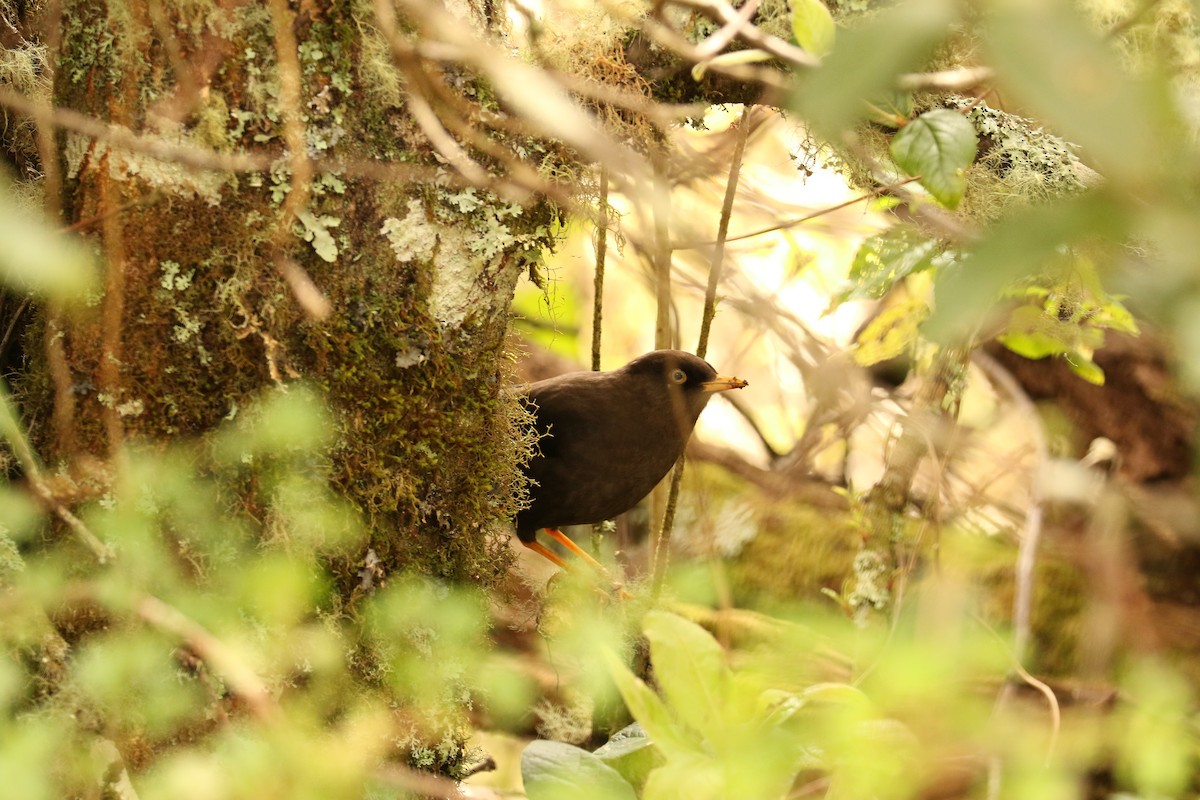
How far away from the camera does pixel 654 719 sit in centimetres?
161

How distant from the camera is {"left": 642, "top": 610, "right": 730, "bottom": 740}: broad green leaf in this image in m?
1.63

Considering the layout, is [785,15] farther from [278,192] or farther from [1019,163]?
[278,192]

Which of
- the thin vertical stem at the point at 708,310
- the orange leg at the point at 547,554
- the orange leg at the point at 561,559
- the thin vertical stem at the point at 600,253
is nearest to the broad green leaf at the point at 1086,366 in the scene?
the thin vertical stem at the point at 708,310

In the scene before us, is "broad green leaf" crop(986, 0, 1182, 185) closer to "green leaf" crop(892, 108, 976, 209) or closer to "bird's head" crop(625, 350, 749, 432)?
"green leaf" crop(892, 108, 976, 209)

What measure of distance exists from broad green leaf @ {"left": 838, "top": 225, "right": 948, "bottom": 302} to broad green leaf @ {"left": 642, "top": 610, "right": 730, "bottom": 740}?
1.51 metres

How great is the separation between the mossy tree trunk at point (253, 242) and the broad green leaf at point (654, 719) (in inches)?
28.8

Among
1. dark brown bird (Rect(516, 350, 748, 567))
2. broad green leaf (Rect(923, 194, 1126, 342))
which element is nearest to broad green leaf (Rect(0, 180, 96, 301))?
broad green leaf (Rect(923, 194, 1126, 342))

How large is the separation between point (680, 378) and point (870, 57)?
244 cm

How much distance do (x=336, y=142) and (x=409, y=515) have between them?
2.67 feet

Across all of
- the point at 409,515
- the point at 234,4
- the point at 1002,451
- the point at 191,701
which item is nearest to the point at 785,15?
the point at 234,4

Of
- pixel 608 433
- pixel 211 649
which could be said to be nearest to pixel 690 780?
pixel 211 649

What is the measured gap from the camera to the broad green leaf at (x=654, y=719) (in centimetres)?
157

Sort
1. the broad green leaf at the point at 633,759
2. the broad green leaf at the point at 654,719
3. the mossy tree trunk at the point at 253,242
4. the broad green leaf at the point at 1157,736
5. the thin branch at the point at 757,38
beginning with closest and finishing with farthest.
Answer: the thin branch at the point at 757,38 < the broad green leaf at the point at 654,719 < the mossy tree trunk at the point at 253,242 < the broad green leaf at the point at 633,759 < the broad green leaf at the point at 1157,736

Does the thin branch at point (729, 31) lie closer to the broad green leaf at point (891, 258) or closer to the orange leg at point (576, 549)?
the broad green leaf at point (891, 258)
